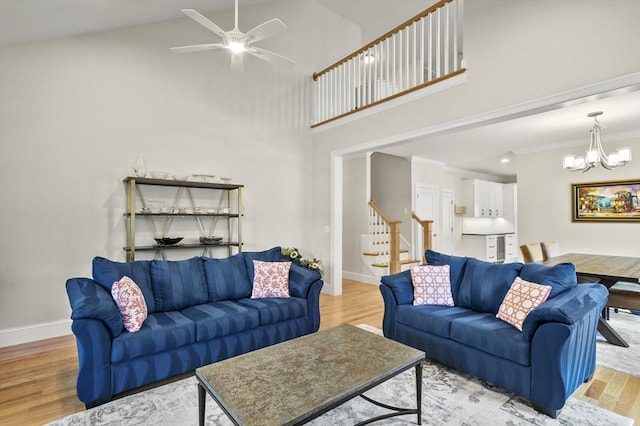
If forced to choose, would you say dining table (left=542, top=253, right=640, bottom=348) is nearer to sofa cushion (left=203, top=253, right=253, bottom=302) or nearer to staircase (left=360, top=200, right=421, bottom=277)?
staircase (left=360, top=200, right=421, bottom=277)

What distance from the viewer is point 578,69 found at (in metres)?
2.75

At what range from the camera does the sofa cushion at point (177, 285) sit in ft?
9.73

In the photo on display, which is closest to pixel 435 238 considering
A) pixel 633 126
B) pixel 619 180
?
pixel 619 180

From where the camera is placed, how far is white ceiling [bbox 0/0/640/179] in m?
3.04

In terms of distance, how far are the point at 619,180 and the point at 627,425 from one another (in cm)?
507

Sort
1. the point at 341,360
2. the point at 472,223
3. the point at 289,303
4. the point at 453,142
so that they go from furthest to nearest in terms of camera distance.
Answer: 1. the point at 472,223
2. the point at 453,142
3. the point at 289,303
4. the point at 341,360

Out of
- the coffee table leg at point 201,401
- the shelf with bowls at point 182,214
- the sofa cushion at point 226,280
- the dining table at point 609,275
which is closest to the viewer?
the coffee table leg at point 201,401

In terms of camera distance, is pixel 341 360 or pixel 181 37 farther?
pixel 181 37

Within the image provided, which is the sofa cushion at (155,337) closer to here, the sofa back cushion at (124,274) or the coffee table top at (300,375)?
the sofa back cushion at (124,274)

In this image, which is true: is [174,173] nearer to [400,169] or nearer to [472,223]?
[400,169]

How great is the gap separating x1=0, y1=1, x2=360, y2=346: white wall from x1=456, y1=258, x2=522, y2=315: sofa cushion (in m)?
3.28

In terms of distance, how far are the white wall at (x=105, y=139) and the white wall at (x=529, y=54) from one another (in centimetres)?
252

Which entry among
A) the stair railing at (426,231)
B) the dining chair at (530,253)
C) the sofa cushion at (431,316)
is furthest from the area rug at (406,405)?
the stair railing at (426,231)

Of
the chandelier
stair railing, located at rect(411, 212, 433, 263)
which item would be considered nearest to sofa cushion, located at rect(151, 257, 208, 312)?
stair railing, located at rect(411, 212, 433, 263)
